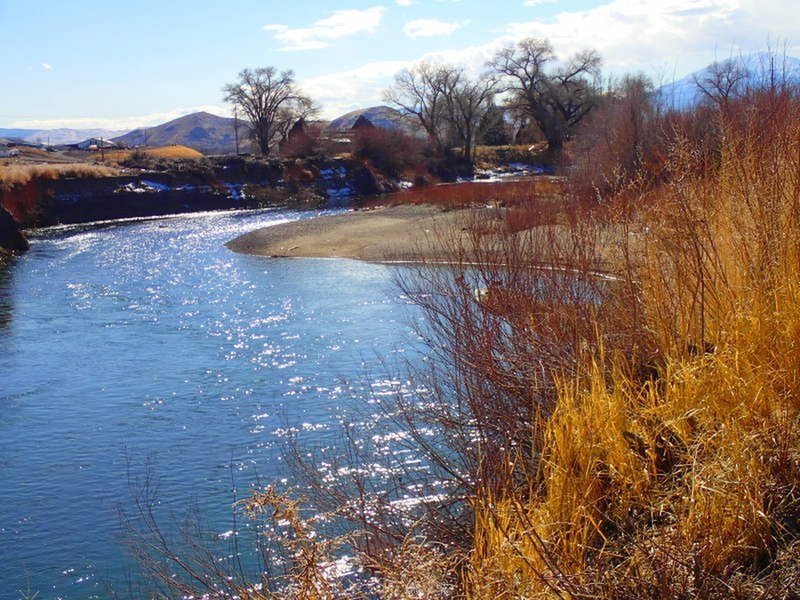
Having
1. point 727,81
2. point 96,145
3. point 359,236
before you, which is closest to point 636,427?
point 727,81

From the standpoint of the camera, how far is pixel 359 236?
30609 millimetres

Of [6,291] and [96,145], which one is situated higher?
[96,145]

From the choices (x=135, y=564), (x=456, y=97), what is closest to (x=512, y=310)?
(x=135, y=564)

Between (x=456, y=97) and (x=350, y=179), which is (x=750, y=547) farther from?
(x=456, y=97)

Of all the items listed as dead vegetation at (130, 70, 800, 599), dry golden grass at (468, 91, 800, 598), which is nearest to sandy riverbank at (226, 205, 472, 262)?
dead vegetation at (130, 70, 800, 599)

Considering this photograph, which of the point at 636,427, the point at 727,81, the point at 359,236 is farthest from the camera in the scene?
the point at 359,236

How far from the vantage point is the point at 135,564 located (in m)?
7.32

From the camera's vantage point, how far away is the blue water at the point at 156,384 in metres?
8.33

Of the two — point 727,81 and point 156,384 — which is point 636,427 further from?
point 156,384

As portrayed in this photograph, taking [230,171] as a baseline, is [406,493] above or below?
below

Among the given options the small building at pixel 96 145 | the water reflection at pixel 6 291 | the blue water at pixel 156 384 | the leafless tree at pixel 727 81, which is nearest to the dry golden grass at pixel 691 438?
the leafless tree at pixel 727 81

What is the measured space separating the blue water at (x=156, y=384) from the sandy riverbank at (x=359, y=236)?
2.06 m

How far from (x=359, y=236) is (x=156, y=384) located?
18.0 meters

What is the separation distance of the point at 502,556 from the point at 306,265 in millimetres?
22211
